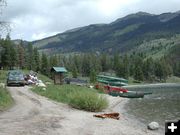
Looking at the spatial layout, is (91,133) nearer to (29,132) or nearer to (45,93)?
(29,132)

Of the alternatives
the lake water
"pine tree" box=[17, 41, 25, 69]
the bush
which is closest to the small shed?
the lake water

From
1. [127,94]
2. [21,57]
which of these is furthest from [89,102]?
[21,57]

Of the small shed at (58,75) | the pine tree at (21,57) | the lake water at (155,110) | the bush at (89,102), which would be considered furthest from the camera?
the pine tree at (21,57)

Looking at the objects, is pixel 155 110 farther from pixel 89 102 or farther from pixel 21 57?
pixel 21 57

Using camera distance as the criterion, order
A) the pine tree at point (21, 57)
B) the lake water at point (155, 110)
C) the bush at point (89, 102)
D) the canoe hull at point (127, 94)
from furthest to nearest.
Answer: the pine tree at point (21, 57) → the canoe hull at point (127, 94) → the lake water at point (155, 110) → the bush at point (89, 102)

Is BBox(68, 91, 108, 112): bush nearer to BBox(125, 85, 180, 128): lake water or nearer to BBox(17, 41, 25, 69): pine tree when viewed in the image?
BBox(125, 85, 180, 128): lake water

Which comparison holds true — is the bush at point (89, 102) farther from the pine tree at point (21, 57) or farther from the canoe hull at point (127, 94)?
the pine tree at point (21, 57)

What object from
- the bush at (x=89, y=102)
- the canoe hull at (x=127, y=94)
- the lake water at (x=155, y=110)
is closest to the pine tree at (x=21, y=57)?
the canoe hull at (x=127, y=94)

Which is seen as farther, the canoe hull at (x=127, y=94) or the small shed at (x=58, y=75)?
the canoe hull at (x=127, y=94)

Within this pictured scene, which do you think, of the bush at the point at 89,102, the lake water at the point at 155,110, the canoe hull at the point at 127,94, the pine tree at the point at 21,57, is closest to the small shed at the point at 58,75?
the canoe hull at the point at 127,94

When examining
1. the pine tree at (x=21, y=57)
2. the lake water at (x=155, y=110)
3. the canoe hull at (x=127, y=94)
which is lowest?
the canoe hull at (x=127, y=94)

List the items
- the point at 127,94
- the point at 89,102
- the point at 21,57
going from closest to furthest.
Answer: the point at 89,102, the point at 127,94, the point at 21,57

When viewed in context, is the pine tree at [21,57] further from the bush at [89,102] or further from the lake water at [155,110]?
the bush at [89,102]

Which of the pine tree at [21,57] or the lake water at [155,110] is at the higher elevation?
the pine tree at [21,57]
